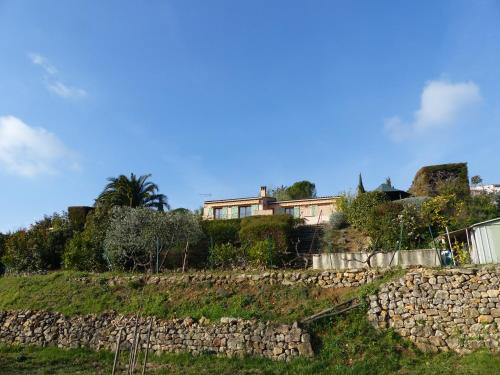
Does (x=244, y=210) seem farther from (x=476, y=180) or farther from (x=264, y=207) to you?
(x=476, y=180)

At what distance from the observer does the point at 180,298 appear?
17391mm

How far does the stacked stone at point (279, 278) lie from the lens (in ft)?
52.3

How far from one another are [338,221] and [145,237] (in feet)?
41.5

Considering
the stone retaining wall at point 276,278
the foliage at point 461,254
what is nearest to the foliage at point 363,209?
the foliage at point 461,254

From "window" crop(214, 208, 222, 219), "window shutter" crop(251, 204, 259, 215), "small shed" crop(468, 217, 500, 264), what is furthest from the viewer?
"window" crop(214, 208, 222, 219)

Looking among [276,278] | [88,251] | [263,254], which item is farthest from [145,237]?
[276,278]

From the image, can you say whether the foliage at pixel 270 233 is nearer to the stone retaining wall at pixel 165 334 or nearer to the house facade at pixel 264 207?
the stone retaining wall at pixel 165 334

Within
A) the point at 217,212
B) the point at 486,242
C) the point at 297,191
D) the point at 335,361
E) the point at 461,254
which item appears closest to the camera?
the point at 335,361

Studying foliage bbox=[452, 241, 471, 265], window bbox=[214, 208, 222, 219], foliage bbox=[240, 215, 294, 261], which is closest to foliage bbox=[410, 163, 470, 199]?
foliage bbox=[452, 241, 471, 265]

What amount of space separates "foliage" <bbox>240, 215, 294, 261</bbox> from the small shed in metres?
9.15

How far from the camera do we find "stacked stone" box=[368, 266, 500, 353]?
13000 millimetres

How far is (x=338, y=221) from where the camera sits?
28484mm

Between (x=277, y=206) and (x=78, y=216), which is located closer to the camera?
(x=78, y=216)

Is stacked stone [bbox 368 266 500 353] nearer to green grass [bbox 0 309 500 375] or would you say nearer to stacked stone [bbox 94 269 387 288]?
green grass [bbox 0 309 500 375]
